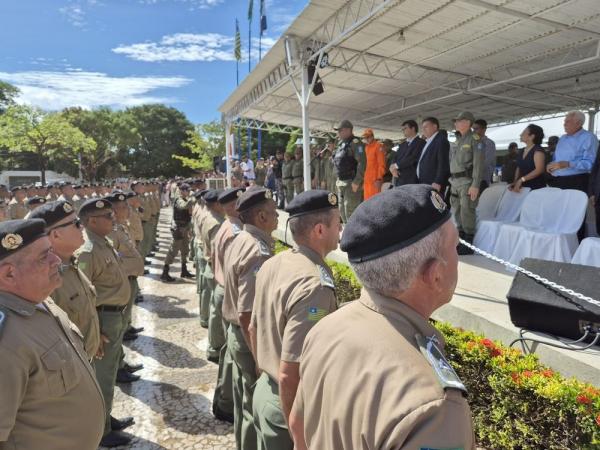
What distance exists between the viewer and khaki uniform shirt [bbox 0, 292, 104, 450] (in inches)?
70.7

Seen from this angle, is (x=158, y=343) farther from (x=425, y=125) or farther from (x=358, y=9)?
(x=358, y=9)

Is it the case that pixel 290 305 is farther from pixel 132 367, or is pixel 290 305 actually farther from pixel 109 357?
pixel 132 367

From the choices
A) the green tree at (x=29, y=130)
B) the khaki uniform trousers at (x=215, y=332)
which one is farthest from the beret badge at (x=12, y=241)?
the green tree at (x=29, y=130)

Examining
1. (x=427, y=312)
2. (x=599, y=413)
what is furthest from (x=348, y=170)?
(x=427, y=312)

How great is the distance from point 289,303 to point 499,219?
18.2ft

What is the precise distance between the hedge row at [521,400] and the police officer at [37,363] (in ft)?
7.91

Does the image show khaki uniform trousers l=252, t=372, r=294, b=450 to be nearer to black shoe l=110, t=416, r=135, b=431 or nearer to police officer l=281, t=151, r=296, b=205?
black shoe l=110, t=416, r=135, b=431

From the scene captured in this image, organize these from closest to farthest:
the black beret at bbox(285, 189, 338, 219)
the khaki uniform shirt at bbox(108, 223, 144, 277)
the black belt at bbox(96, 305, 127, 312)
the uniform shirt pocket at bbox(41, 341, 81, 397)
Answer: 1. the uniform shirt pocket at bbox(41, 341, 81, 397)
2. the black beret at bbox(285, 189, 338, 219)
3. the black belt at bbox(96, 305, 127, 312)
4. the khaki uniform shirt at bbox(108, 223, 144, 277)

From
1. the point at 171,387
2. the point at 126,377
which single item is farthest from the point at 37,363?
the point at 126,377

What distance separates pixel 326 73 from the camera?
1104cm

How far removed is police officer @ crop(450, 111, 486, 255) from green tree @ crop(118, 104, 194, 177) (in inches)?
1895

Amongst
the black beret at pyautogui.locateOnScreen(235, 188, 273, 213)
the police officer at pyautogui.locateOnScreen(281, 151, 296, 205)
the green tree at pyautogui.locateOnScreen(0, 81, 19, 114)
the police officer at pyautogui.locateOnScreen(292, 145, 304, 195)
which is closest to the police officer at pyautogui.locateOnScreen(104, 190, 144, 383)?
the black beret at pyautogui.locateOnScreen(235, 188, 273, 213)

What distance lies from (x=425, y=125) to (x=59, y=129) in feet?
104

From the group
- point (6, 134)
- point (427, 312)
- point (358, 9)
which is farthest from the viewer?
point (6, 134)
